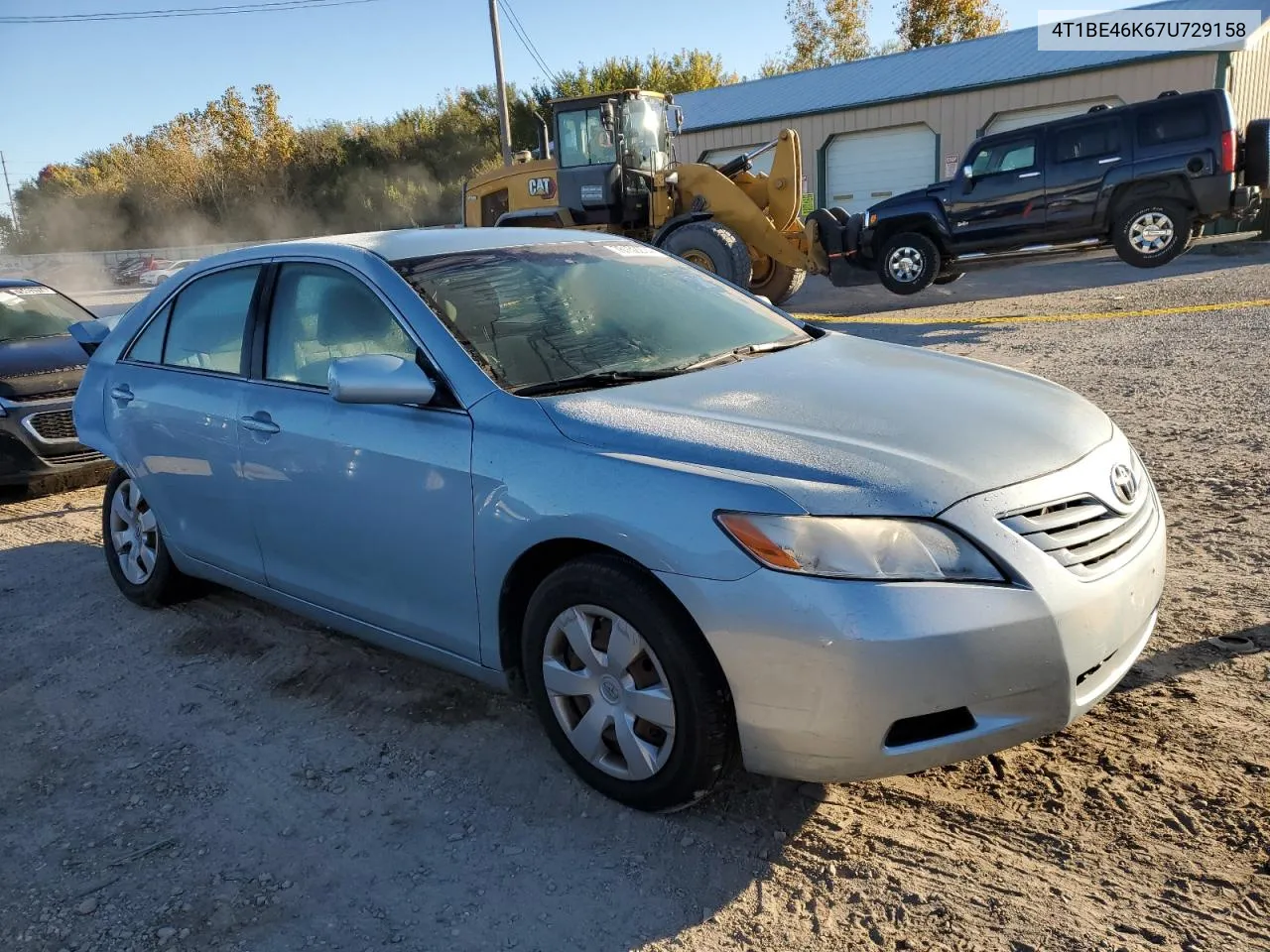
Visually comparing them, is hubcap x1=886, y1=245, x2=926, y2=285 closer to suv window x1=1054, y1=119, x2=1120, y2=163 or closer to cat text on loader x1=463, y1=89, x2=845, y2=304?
cat text on loader x1=463, y1=89, x2=845, y2=304

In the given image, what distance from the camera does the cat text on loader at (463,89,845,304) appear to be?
46.2 feet

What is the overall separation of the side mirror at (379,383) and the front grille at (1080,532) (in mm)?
1756

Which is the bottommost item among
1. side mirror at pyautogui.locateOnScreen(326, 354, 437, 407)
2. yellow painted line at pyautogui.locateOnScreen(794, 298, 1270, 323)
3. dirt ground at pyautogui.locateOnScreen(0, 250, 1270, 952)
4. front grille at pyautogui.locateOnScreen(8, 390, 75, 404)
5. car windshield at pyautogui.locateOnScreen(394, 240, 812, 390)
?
dirt ground at pyautogui.locateOnScreen(0, 250, 1270, 952)

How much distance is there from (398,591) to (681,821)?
1197 millimetres

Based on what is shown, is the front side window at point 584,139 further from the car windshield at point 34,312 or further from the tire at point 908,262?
the car windshield at point 34,312

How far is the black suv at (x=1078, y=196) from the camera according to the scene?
12977 millimetres

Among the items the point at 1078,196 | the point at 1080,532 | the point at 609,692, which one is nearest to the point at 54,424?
the point at 609,692

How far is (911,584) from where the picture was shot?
234cm

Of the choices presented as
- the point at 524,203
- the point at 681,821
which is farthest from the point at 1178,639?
the point at 524,203

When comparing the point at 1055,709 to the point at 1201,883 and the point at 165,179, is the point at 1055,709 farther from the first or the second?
the point at 165,179

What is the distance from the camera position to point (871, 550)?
238cm

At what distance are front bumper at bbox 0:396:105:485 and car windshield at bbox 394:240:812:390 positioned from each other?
4.46m

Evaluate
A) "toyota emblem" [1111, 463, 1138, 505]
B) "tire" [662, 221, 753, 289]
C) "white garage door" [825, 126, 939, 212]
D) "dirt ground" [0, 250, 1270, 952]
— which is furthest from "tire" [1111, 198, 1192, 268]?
"white garage door" [825, 126, 939, 212]

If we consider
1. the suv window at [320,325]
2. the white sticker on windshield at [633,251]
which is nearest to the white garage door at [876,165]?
the white sticker on windshield at [633,251]
